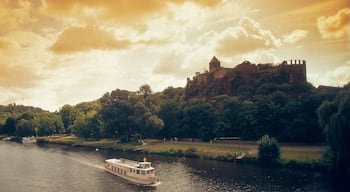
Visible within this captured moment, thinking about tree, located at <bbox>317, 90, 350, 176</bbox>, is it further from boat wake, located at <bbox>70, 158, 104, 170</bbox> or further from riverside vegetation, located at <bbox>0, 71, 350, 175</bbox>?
boat wake, located at <bbox>70, 158, 104, 170</bbox>

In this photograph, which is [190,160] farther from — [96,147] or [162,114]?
[96,147]

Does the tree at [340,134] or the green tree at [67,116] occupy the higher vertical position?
the green tree at [67,116]

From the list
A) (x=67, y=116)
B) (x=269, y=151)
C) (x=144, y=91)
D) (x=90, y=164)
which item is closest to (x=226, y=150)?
(x=269, y=151)

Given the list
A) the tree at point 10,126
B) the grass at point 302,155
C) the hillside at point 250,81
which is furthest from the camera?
the tree at point 10,126

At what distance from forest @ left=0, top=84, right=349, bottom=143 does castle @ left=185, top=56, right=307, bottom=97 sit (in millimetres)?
8133

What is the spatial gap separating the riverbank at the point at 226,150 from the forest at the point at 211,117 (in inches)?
129

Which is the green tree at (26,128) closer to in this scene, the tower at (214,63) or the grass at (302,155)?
the tower at (214,63)

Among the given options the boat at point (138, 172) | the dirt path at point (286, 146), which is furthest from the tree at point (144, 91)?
the boat at point (138, 172)

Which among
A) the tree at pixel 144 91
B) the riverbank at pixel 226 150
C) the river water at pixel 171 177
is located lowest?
the river water at pixel 171 177

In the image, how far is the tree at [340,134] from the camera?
4428cm

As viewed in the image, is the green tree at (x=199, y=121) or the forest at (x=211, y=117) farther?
the green tree at (x=199, y=121)

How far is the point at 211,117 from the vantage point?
80625mm

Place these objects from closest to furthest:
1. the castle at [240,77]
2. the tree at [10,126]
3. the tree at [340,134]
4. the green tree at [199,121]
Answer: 1. the tree at [340,134]
2. the green tree at [199,121]
3. the castle at [240,77]
4. the tree at [10,126]

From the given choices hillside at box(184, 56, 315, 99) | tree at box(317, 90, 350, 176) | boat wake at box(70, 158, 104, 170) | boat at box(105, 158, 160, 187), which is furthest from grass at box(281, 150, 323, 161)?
hillside at box(184, 56, 315, 99)
